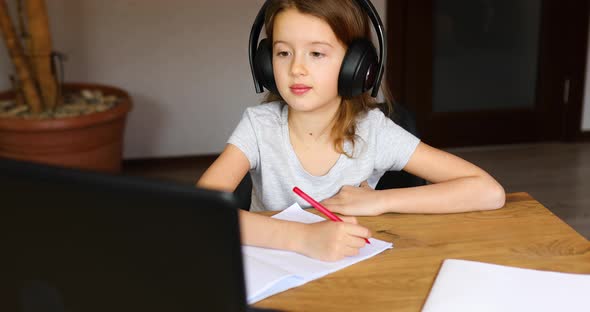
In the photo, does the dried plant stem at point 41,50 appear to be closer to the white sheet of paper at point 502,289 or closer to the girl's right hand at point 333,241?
the girl's right hand at point 333,241

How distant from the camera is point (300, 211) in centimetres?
127

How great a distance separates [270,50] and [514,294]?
671mm

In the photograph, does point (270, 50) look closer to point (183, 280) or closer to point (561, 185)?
point (183, 280)

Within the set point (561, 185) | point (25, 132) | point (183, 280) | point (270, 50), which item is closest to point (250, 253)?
point (270, 50)

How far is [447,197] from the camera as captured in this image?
4.18 ft

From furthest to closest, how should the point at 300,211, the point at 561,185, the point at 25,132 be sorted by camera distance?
the point at 561,185
the point at 25,132
the point at 300,211

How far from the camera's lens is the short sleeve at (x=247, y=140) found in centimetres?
146

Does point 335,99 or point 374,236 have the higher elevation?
point 335,99

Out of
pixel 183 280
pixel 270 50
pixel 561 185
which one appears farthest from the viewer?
pixel 561 185

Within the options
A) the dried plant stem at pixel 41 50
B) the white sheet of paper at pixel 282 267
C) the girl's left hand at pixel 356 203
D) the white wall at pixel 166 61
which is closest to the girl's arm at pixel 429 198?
the girl's left hand at pixel 356 203

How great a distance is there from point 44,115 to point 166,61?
72cm

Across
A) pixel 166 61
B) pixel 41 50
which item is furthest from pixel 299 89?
pixel 166 61

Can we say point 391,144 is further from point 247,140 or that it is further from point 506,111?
point 506,111

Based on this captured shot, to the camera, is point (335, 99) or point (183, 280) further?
point (335, 99)
